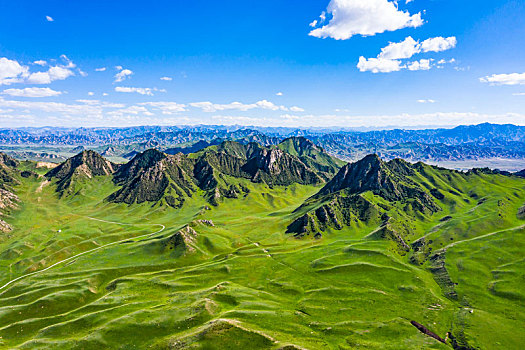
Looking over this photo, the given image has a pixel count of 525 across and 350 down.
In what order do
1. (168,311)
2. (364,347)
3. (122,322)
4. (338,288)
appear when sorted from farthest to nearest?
1. (338,288)
2. (168,311)
3. (122,322)
4. (364,347)

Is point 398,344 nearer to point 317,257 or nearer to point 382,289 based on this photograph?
point 382,289

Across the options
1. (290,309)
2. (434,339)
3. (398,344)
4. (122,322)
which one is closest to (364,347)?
(398,344)

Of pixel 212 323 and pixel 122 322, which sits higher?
pixel 212 323

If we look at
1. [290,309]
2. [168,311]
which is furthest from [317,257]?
[168,311]

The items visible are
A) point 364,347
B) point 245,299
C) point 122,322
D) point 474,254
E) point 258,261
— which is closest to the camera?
point 364,347

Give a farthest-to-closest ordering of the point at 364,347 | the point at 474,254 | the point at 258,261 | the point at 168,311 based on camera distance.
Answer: the point at 258,261
the point at 474,254
the point at 168,311
the point at 364,347

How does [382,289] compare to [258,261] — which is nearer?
[382,289]

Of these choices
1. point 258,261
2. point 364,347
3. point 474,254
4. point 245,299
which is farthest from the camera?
point 258,261

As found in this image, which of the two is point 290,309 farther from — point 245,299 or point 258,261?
point 258,261

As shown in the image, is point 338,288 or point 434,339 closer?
point 434,339
